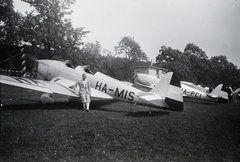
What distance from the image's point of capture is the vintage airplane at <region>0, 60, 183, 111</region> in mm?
5473

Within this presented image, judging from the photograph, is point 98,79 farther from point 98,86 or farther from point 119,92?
point 119,92

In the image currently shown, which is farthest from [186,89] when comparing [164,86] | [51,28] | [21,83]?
[21,83]

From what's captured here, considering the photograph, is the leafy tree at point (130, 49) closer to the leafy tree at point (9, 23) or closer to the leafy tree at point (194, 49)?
the leafy tree at point (194, 49)

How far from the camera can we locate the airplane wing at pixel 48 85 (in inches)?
198

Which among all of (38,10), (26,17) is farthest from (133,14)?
(26,17)

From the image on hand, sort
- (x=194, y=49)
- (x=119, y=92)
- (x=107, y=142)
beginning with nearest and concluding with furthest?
(x=107, y=142) < (x=119, y=92) < (x=194, y=49)

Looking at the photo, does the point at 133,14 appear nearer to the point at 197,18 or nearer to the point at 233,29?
the point at 197,18

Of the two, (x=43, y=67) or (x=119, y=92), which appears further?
(x=43, y=67)

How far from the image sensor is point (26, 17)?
15.6 ft

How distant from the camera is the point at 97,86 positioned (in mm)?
6949

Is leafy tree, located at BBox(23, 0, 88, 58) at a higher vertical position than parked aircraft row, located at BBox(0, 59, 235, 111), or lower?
higher

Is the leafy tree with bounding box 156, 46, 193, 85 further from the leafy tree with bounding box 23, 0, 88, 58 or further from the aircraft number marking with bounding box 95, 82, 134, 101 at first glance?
the leafy tree with bounding box 23, 0, 88, 58

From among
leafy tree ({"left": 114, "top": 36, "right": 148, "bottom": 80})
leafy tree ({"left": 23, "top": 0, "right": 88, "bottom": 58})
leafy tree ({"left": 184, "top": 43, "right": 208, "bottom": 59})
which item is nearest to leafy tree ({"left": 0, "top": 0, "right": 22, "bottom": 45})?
leafy tree ({"left": 23, "top": 0, "right": 88, "bottom": 58})

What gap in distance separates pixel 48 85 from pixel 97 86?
193cm
